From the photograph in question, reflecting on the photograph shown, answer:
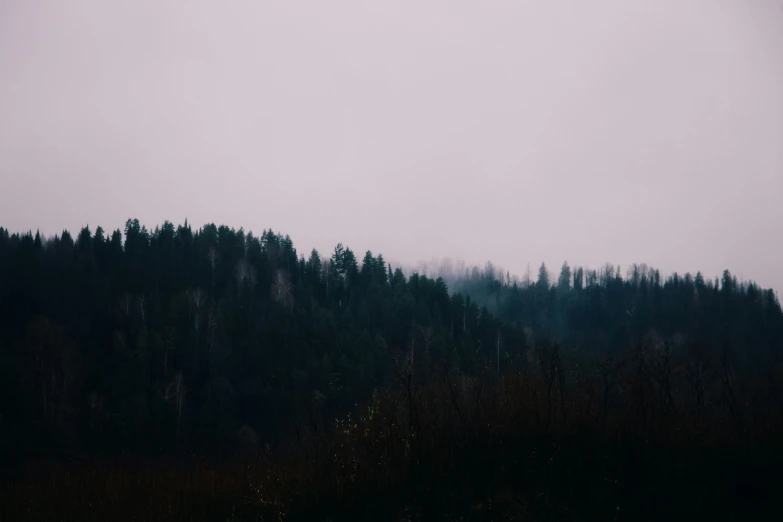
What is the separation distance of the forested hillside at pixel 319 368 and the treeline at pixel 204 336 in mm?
301

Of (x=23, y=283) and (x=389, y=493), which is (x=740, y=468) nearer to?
(x=389, y=493)

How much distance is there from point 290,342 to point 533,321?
91519 mm

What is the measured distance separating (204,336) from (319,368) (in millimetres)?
17885

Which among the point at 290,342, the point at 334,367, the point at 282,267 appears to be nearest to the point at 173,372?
the point at 290,342

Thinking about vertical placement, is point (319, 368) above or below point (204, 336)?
below

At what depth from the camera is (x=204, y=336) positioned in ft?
229

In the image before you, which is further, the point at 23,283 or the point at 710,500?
the point at 23,283

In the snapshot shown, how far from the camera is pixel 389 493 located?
730cm

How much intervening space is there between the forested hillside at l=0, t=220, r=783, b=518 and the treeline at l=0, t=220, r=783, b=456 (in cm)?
30

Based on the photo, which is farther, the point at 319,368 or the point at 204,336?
the point at 204,336

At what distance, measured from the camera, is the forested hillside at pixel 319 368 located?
847 cm

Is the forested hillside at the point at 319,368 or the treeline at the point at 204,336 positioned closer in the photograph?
the forested hillside at the point at 319,368

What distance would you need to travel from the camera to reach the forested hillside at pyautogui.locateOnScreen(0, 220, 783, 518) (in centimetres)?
847

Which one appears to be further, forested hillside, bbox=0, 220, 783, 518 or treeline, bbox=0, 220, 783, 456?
treeline, bbox=0, 220, 783, 456
